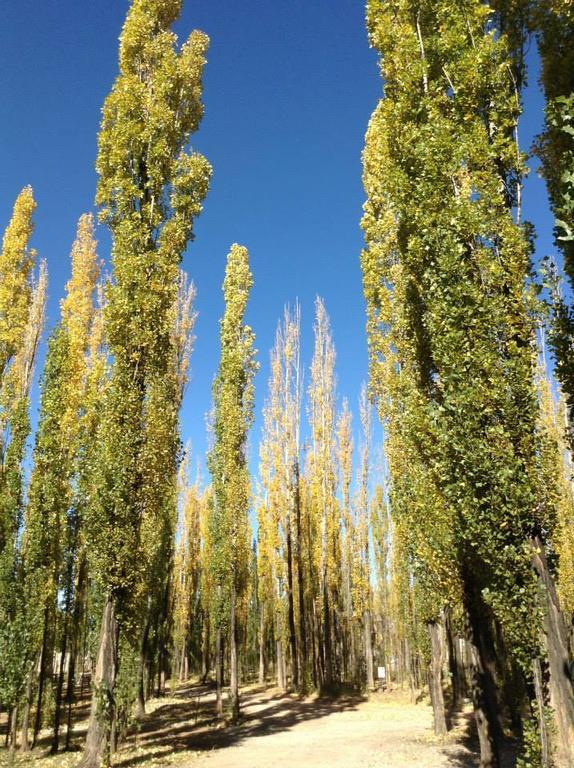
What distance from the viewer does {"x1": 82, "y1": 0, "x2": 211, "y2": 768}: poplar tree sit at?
1103 cm

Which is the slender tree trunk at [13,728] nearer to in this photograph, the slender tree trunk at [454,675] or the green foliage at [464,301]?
the green foliage at [464,301]

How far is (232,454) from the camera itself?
2066 centimetres

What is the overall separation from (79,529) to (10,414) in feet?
15.7

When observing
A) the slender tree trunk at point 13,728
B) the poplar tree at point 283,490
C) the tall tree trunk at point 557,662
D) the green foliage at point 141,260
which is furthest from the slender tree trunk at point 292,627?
the tall tree trunk at point 557,662

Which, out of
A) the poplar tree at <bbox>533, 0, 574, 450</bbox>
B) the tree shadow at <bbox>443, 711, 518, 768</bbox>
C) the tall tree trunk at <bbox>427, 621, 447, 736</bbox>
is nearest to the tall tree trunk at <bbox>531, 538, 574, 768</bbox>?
the poplar tree at <bbox>533, 0, 574, 450</bbox>

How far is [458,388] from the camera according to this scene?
7594 millimetres

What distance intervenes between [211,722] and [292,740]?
16.6 feet

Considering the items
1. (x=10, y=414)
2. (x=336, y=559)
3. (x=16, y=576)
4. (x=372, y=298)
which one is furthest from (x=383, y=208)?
(x=336, y=559)

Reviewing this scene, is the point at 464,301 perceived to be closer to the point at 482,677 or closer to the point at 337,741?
the point at 482,677

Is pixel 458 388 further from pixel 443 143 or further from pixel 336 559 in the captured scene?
pixel 336 559

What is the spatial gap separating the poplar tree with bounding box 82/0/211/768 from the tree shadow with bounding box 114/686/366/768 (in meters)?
4.20

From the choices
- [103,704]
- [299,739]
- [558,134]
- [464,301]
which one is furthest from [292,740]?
[558,134]

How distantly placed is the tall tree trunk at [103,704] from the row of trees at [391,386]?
40mm

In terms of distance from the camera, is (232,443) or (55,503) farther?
(232,443)
